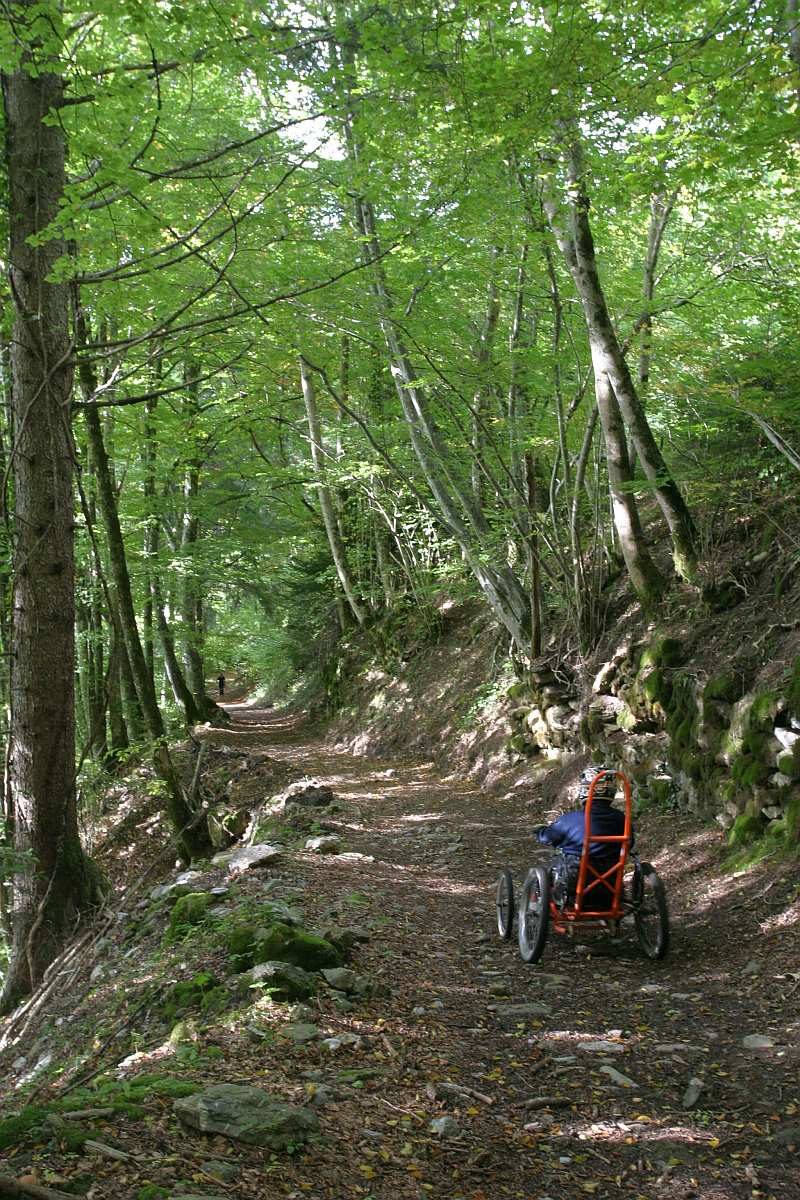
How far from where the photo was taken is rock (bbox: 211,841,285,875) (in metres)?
7.01

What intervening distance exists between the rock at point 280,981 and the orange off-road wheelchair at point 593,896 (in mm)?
1472

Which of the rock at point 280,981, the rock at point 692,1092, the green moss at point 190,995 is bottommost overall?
the rock at point 692,1092

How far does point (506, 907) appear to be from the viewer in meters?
5.68

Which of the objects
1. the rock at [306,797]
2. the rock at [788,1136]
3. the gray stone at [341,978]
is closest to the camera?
the rock at [788,1136]

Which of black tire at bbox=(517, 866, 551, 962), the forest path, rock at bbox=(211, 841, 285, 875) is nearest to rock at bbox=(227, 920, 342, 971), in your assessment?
the forest path

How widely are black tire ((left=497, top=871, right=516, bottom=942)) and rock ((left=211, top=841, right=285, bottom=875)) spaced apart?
2.23 metres

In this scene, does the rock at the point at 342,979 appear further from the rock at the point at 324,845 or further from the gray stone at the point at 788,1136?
the rock at the point at 324,845

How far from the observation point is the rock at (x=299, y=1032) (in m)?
3.81

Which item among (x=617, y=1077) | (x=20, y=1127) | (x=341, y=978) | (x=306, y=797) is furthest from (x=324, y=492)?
(x=20, y=1127)

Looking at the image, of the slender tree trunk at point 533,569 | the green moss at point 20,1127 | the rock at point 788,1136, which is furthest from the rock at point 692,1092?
the slender tree trunk at point 533,569

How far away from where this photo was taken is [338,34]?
5977mm

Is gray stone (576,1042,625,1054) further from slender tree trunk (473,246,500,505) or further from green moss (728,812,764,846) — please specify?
Result: slender tree trunk (473,246,500,505)

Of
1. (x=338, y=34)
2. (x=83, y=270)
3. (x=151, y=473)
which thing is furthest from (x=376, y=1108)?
(x=151, y=473)

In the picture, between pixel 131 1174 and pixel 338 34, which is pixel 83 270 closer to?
pixel 338 34
